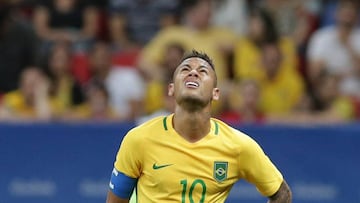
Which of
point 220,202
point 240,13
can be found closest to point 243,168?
point 220,202

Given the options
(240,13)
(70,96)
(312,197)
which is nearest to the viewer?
(312,197)

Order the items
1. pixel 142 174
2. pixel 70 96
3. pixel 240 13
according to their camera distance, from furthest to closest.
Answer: pixel 240 13 → pixel 70 96 → pixel 142 174

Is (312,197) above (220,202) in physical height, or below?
below

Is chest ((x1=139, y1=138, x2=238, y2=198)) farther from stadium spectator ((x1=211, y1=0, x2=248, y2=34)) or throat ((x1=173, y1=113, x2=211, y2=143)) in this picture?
stadium spectator ((x1=211, y1=0, x2=248, y2=34))

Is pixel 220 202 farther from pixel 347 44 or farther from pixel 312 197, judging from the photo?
pixel 347 44

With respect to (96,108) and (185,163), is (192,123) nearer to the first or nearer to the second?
(185,163)

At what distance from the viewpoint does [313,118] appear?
37.3 ft

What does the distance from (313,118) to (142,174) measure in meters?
4.92

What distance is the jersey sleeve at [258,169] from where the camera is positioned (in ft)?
21.9

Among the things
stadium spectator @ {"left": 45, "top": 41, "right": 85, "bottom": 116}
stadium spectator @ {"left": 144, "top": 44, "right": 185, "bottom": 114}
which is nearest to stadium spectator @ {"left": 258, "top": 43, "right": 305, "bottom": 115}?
stadium spectator @ {"left": 144, "top": 44, "right": 185, "bottom": 114}

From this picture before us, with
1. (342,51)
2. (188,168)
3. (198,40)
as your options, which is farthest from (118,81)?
(188,168)

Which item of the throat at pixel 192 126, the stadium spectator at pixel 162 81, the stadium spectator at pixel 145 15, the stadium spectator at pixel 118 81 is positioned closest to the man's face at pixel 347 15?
the stadium spectator at pixel 162 81

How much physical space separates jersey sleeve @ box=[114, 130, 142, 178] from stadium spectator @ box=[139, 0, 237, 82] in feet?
17.8

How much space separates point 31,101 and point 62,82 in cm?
54
